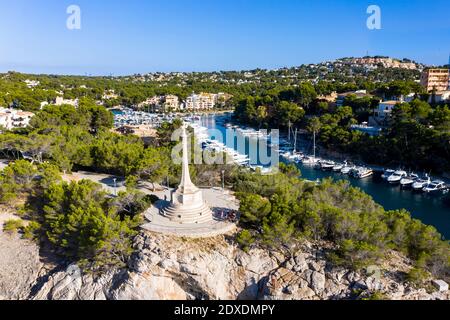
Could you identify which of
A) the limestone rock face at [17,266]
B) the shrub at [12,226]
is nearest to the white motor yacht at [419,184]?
the limestone rock face at [17,266]

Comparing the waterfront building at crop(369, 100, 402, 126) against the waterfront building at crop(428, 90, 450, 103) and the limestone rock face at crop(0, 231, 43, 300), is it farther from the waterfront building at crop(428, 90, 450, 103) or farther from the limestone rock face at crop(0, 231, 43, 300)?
the limestone rock face at crop(0, 231, 43, 300)

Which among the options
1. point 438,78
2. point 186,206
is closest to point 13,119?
point 186,206

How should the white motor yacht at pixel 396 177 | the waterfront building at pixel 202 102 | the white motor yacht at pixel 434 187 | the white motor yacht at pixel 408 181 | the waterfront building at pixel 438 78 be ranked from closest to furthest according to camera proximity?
1. the white motor yacht at pixel 434 187
2. the white motor yacht at pixel 408 181
3. the white motor yacht at pixel 396 177
4. the waterfront building at pixel 438 78
5. the waterfront building at pixel 202 102

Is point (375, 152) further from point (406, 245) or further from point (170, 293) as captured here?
point (170, 293)

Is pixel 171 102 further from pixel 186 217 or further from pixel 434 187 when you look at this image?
pixel 186 217

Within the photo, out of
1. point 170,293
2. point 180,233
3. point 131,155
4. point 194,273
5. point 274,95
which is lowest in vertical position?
point 170,293

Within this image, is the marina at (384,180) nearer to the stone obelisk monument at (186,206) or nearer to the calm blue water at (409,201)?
the calm blue water at (409,201)

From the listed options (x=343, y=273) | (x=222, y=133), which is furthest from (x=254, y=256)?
(x=222, y=133)
